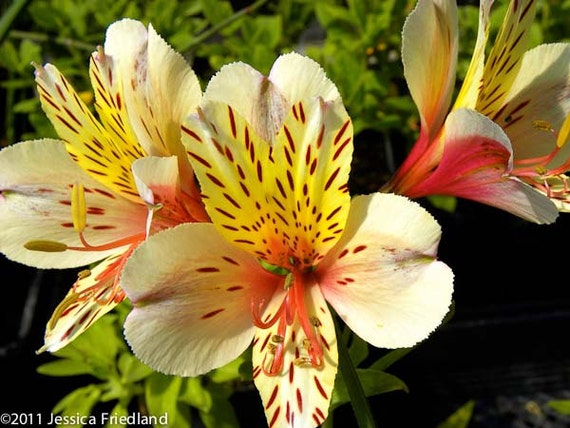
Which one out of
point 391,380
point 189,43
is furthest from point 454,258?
point 391,380

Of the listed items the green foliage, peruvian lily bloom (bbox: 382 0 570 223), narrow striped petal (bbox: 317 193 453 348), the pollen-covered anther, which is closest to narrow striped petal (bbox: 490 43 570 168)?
peruvian lily bloom (bbox: 382 0 570 223)

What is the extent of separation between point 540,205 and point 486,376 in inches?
47.9

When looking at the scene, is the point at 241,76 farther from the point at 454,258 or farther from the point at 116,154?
the point at 454,258

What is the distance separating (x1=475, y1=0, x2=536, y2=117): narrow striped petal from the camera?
62cm

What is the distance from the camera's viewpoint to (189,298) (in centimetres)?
58

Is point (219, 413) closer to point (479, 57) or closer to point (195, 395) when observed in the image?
point (195, 395)

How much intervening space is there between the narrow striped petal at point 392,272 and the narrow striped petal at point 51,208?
0.23m

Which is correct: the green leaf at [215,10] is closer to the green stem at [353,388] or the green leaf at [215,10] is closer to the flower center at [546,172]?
the flower center at [546,172]

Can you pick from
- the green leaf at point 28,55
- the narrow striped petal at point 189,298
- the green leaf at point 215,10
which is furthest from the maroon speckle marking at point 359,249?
the green leaf at point 28,55

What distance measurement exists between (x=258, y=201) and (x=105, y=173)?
16 centimetres

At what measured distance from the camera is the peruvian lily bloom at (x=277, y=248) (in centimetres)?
54

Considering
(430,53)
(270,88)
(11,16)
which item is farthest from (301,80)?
(11,16)

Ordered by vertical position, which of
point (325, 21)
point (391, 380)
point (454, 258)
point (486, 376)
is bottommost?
point (486, 376)

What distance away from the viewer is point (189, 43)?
56.2 inches
